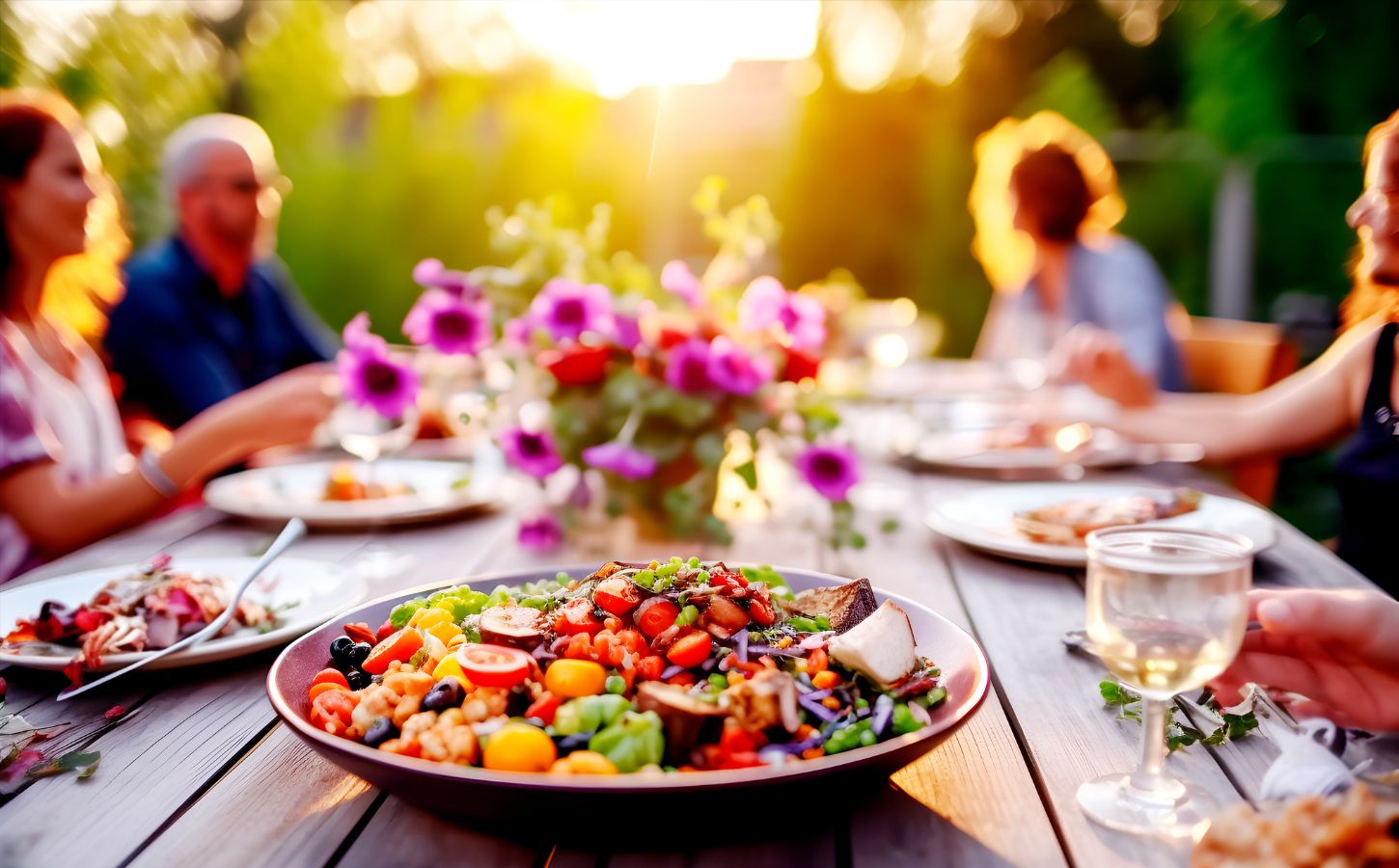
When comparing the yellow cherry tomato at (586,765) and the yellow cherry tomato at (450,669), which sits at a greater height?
the yellow cherry tomato at (450,669)

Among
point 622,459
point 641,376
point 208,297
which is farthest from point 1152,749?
point 208,297

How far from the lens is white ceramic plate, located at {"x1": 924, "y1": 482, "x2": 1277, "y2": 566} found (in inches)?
58.1

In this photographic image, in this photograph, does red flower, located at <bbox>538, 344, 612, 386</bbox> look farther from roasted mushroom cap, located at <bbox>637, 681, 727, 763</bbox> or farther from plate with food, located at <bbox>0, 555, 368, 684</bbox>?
roasted mushroom cap, located at <bbox>637, 681, 727, 763</bbox>

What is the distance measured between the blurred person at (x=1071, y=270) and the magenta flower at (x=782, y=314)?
2003mm

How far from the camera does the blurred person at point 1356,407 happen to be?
4.73 feet

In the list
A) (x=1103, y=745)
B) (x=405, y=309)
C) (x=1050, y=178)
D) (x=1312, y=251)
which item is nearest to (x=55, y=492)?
(x=1103, y=745)

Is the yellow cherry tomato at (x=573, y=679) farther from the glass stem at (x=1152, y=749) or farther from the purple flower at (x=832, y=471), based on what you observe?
the purple flower at (x=832, y=471)

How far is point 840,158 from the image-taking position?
8289 mm

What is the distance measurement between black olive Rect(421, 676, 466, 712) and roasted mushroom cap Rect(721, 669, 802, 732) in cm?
22

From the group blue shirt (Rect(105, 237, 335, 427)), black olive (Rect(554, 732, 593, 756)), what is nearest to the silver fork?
black olive (Rect(554, 732, 593, 756))

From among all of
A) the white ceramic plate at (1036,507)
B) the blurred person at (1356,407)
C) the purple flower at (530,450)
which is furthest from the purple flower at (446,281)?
the blurred person at (1356,407)

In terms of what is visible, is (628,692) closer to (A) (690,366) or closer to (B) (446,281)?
(A) (690,366)

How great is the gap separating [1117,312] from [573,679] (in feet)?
10.9

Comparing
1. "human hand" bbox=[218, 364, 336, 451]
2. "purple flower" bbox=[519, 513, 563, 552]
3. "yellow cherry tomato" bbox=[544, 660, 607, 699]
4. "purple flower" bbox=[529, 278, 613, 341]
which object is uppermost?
"purple flower" bbox=[529, 278, 613, 341]
